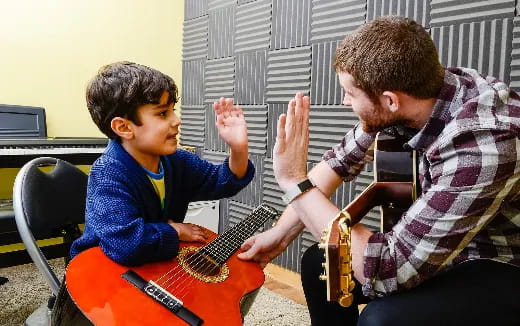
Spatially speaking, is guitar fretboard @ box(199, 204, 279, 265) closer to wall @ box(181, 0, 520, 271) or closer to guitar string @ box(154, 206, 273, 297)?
guitar string @ box(154, 206, 273, 297)

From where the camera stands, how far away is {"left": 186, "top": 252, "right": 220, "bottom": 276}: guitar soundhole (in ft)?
4.32

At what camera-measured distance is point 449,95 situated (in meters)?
1.19

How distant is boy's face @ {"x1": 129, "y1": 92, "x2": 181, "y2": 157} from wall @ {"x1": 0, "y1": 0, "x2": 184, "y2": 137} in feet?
6.29

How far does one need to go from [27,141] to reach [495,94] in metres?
2.40

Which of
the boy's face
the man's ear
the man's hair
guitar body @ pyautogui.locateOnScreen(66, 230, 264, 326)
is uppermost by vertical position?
the man's hair

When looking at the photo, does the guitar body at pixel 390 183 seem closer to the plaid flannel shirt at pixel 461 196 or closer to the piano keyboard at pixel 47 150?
the plaid flannel shirt at pixel 461 196

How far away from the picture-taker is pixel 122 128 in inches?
58.9

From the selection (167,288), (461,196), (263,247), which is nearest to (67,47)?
(263,247)

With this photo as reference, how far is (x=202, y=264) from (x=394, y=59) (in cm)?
82

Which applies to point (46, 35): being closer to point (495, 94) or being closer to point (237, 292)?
point (237, 292)

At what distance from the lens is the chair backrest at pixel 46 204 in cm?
133

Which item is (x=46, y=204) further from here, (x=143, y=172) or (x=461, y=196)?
(x=461, y=196)

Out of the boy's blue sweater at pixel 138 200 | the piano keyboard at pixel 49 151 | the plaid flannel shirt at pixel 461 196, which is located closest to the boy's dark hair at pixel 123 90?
Result: the boy's blue sweater at pixel 138 200

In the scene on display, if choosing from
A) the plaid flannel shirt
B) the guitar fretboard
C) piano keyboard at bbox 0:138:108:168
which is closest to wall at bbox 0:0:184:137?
piano keyboard at bbox 0:138:108:168
